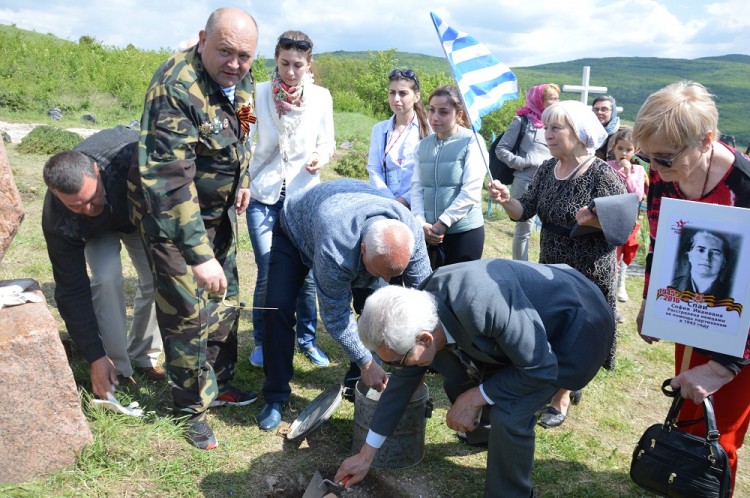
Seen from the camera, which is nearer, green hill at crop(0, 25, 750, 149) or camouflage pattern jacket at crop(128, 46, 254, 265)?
camouflage pattern jacket at crop(128, 46, 254, 265)

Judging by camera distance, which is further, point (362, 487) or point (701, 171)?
point (362, 487)

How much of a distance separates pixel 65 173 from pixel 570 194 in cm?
273

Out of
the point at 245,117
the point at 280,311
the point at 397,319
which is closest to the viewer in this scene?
the point at 397,319

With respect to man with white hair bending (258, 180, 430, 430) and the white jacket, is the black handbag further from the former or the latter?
the white jacket

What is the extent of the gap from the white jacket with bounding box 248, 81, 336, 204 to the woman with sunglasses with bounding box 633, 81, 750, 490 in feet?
7.87

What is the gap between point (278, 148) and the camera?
4.20 meters

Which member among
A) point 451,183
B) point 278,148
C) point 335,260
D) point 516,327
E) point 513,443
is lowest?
point 513,443

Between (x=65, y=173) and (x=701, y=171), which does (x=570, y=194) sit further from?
(x=65, y=173)

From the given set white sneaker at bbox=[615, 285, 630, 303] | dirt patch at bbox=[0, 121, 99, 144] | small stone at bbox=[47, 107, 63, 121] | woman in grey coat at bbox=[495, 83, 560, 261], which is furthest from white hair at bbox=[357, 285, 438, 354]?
small stone at bbox=[47, 107, 63, 121]

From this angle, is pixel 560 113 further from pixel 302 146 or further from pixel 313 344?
pixel 313 344

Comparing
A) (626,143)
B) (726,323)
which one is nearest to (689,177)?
(726,323)

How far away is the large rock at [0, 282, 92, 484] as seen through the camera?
2732 mm

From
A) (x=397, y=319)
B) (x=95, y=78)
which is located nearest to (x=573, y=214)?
(x=397, y=319)

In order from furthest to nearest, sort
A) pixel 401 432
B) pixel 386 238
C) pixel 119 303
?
1. pixel 119 303
2. pixel 401 432
3. pixel 386 238
